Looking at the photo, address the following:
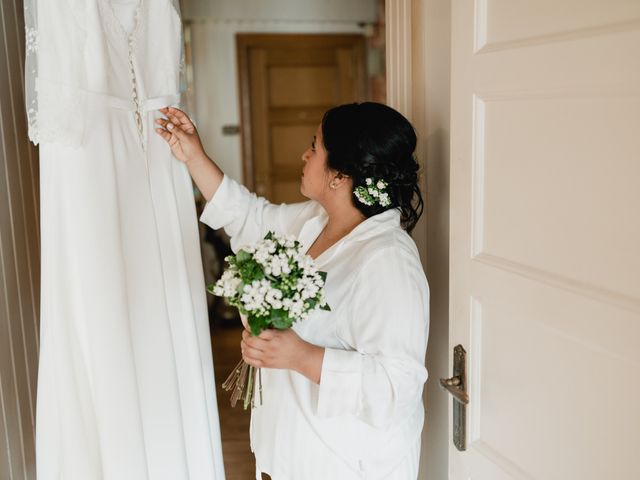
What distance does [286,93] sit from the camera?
5891mm

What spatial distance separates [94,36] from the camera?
140cm

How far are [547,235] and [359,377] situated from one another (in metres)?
0.53

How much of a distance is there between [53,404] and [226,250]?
4180 millimetres

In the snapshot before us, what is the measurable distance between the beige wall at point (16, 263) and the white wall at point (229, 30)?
3867 millimetres

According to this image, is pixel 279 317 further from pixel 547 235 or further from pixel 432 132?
pixel 432 132

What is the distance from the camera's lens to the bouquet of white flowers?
1381 mm

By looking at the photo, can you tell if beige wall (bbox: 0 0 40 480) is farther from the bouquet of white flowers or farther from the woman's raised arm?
the bouquet of white flowers

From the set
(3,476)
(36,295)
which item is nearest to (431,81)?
(36,295)

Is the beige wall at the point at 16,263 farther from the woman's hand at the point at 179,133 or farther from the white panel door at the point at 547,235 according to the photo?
the white panel door at the point at 547,235

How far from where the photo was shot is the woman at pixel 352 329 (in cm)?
153

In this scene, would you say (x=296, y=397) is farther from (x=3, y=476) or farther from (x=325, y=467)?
(x=3, y=476)

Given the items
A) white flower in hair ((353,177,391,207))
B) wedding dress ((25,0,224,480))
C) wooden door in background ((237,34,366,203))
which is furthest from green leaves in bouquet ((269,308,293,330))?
wooden door in background ((237,34,366,203))

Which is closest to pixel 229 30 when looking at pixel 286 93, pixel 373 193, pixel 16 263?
pixel 286 93

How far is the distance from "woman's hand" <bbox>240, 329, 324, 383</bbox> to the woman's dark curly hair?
444mm
